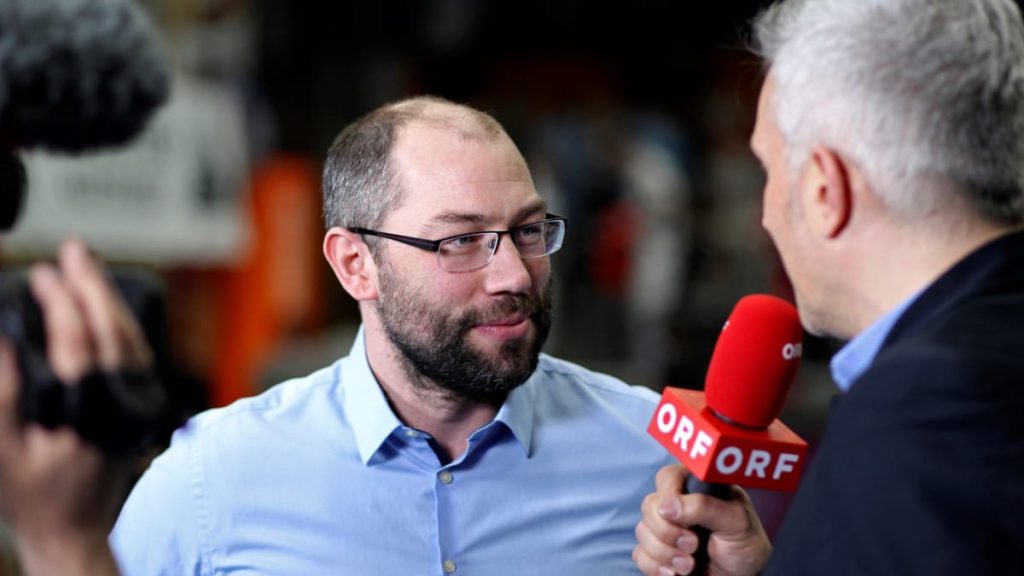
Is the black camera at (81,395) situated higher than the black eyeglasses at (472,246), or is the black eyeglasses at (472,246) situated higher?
the black camera at (81,395)

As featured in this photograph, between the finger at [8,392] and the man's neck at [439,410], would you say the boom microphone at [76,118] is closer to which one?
the finger at [8,392]

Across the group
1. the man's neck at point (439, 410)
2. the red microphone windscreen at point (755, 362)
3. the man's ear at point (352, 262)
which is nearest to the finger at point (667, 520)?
the red microphone windscreen at point (755, 362)

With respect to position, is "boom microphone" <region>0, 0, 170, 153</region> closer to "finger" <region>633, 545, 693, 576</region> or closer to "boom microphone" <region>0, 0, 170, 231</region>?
"boom microphone" <region>0, 0, 170, 231</region>

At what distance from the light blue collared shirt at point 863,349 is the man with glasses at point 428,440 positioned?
581 millimetres

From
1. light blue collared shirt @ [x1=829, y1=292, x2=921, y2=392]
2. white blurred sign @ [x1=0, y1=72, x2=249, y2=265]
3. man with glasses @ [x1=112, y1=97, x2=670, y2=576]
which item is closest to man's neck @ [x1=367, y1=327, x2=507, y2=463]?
man with glasses @ [x1=112, y1=97, x2=670, y2=576]

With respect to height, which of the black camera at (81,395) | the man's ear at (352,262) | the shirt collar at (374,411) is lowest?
the shirt collar at (374,411)

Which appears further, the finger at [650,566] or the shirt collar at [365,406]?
the shirt collar at [365,406]

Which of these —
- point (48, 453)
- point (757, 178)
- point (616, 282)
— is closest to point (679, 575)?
point (48, 453)

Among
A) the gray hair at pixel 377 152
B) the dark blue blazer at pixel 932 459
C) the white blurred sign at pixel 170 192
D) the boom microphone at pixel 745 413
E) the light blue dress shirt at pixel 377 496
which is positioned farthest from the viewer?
the white blurred sign at pixel 170 192

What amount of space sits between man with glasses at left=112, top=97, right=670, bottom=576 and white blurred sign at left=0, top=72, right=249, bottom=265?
3.62 meters

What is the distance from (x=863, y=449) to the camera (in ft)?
3.52

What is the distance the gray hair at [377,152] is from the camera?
1.87 m

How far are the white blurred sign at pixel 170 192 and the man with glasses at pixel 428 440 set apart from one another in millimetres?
3624

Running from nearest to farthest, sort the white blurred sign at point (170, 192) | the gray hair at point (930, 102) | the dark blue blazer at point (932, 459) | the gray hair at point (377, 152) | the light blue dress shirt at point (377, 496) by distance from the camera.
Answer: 1. the dark blue blazer at point (932, 459)
2. the gray hair at point (930, 102)
3. the light blue dress shirt at point (377, 496)
4. the gray hair at point (377, 152)
5. the white blurred sign at point (170, 192)
